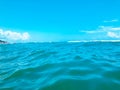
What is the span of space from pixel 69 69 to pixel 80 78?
124cm

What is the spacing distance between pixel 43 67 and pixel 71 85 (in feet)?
8.34

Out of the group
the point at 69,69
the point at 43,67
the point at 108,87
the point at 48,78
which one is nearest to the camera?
the point at 108,87

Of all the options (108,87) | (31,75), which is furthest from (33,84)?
(108,87)

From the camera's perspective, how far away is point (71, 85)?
213 inches

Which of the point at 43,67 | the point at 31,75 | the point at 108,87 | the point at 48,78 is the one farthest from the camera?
the point at 43,67

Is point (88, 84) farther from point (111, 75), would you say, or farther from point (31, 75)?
point (31, 75)

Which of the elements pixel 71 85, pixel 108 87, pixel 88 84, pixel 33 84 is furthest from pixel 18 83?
pixel 108 87

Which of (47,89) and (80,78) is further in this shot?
(80,78)

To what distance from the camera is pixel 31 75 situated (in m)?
6.69

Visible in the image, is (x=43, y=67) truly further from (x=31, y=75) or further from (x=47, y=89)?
(x=47, y=89)

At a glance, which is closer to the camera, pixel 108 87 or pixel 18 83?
pixel 108 87

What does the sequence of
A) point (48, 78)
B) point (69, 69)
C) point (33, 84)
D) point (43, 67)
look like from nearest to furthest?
point (33, 84)
point (48, 78)
point (69, 69)
point (43, 67)

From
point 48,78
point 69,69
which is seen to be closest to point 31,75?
point 48,78

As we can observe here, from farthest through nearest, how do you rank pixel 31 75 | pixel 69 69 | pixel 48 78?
pixel 69 69 < pixel 31 75 < pixel 48 78
